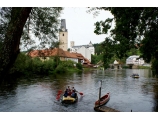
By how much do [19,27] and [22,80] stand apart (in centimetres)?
1181

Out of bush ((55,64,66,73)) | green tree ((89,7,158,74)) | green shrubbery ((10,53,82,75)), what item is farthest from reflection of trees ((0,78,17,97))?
green tree ((89,7,158,74))

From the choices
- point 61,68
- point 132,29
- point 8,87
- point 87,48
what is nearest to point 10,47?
point 132,29

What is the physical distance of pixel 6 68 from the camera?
211 centimetres

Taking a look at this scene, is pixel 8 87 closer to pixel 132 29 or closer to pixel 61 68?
pixel 61 68

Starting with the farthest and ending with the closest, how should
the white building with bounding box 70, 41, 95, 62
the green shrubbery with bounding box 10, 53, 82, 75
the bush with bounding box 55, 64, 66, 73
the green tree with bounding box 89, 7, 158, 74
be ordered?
the bush with bounding box 55, 64, 66, 73 < the white building with bounding box 70, 41, 95, 62 < the green shrubbery with bounding box 10, 53, 82, 75 < the green tree with bounding box 89, 7, 158, 74

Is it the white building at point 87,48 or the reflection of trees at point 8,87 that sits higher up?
the white building at point 87,48

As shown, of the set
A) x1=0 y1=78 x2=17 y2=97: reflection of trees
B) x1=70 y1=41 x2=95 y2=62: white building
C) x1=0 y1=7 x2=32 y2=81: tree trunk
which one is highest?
x1=70 y1=41 x2=95 y2=62: white building

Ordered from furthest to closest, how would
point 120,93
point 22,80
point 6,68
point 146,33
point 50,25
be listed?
point 22,80, point 120,93, point 146,33, point 50,25, point 6,68

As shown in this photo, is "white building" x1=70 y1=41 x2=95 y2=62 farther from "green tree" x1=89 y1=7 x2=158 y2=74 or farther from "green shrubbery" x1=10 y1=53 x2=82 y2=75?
"green tree" x1=89 y1=7 x2=158 y2=74

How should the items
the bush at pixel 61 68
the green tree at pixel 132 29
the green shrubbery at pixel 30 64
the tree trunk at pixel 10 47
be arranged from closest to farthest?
1. the tree trunk at pixel 10 47
2. the green tree at pixel 132 29
3. the green shrubbery at pixel 30 64
4. the bush at pixel 61 68

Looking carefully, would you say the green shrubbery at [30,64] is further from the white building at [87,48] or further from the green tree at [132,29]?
the green tree at [132,29]

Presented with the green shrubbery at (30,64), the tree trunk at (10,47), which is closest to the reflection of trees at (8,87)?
the green shrubbery at (30,64)

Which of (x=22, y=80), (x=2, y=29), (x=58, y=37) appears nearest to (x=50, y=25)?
(x=58, y=37)
